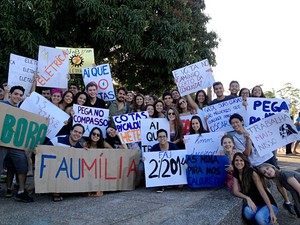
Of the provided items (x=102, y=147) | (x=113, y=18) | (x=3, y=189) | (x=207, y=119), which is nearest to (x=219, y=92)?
(x=207, y=119)

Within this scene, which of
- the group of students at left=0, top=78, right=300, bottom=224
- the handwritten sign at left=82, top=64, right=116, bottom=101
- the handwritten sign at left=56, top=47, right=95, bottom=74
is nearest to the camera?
the group of students at left=0, top=78, right=300, bottom=224

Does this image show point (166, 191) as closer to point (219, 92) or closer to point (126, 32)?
point (219, 92)

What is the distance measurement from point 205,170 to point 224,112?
128cm

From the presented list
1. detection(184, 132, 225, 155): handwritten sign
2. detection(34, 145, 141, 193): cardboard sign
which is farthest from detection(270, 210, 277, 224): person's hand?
detection(34, 145, 141, 193): cardboard sign

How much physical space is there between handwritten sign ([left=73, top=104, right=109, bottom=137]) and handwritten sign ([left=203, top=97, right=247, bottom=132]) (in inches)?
82.4

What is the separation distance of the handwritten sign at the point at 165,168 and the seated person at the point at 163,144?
0.12m

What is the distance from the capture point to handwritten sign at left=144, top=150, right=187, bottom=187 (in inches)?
213

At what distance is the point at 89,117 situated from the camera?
601 cm

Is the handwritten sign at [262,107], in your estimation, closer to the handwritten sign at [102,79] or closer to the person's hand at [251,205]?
the person's hand at [251,205]

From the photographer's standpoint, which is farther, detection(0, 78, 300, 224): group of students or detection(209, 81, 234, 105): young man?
detection(209, 81, 234, 105): young man

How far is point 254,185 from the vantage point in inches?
185

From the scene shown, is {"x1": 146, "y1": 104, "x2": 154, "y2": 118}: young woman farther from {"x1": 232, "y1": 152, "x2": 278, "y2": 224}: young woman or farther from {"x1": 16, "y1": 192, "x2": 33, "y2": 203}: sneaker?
{"x1": 16, "y1": 192, "x2": 33, "y2": 203}: sneaker

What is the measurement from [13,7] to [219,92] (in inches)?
246

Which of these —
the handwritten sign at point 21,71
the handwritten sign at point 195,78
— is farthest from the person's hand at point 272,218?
the handwritten sign at point 21,71
